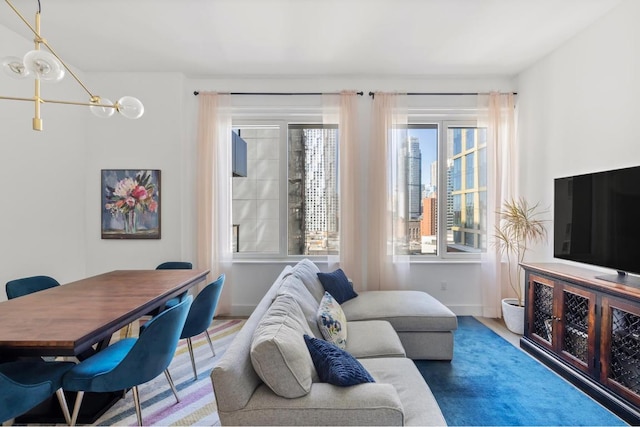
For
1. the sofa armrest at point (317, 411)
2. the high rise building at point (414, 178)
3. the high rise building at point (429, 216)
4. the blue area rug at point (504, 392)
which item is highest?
the high rise building at point (414, 178)

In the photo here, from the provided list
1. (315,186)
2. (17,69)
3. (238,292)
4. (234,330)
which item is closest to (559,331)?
(315,186)

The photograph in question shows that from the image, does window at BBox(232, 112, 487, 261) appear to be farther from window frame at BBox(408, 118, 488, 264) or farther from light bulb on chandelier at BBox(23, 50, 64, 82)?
light bulb on chandelier at BBox(23, 50, 64, 82)

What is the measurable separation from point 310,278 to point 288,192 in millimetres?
1567

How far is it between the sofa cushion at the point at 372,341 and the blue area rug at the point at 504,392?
1.56 ft

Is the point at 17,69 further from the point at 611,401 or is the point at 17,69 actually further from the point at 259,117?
the point at 611,401

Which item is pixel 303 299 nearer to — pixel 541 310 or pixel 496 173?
pixel 541 310

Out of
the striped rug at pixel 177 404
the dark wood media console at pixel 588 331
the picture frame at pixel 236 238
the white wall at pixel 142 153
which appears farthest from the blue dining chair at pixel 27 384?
the dark wood media console at pixel 588 331

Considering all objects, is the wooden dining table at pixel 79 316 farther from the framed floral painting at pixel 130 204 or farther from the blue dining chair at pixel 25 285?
the framed floral painting at pixel 130 204

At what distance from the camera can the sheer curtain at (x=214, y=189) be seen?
375 cm

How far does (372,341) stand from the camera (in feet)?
7.11

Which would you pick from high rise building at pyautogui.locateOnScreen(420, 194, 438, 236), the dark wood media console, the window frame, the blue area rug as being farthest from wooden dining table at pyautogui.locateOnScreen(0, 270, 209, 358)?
the dark wood media console

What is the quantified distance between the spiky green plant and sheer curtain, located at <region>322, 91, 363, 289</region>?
1637mm

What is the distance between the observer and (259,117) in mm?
3955

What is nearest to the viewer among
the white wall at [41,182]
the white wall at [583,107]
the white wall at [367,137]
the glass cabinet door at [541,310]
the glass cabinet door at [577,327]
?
the glass cabinet door at [577,327]
